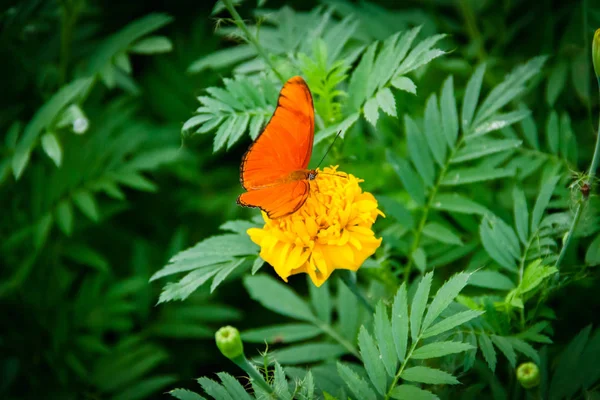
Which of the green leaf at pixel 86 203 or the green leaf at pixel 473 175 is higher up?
the green leaf at pixel 473 175

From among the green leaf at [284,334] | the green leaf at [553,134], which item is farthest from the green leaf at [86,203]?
the green leaf at [553,134]

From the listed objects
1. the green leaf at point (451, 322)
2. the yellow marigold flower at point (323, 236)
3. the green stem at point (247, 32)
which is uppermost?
the green stem at point (247, 32)

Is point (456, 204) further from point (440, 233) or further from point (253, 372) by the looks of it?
point (253, 372)

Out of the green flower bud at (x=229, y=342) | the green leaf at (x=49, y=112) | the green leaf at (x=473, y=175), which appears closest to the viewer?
the green flower bud at (x=229, y=342)

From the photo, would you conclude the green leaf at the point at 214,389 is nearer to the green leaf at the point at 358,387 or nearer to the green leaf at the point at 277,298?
the green leaf at the point at 358,387

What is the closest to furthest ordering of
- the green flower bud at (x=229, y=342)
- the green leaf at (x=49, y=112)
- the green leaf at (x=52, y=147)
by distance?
the green flower bud at (x=229, y=342)
the green leaf at (x=52, y=147)
the green leaf at (x=49, y=112)

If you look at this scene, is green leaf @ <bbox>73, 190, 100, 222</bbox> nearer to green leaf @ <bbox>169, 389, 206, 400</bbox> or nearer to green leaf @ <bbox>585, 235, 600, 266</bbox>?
green leaf @ <bbox>169, 389, 206, 400</bbox>

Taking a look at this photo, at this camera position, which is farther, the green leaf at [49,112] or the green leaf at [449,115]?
the green leaf at [49,112]
